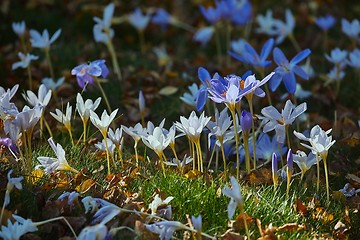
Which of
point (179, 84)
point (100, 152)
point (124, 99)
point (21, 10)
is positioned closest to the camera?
point (100, 152)

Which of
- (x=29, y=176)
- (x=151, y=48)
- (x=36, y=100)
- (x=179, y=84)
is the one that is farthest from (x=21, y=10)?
(x=29, y=176)

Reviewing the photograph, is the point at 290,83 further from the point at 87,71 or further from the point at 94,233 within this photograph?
the point at 94,233

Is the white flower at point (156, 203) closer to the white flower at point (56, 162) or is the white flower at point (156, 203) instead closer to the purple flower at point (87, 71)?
the white flower at point (56, 162)

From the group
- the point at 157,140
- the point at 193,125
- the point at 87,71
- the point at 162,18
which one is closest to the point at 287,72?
the point at 193,125

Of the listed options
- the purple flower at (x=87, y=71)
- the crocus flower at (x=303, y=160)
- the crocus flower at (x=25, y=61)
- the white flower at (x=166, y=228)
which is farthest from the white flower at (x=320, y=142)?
the crocus flower at (x=25, y=61)

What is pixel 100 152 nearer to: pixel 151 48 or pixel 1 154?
pixel 1 154

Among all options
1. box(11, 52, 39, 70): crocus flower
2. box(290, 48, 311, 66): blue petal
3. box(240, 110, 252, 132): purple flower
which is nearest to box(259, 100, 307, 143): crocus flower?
box(240, 110, 252, 132): purple flower

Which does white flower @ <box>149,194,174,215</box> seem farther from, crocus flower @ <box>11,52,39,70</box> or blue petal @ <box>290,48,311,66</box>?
crocus flower @ <box>11,52,39,70</box>

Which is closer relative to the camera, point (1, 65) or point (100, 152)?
point (100, 152)
